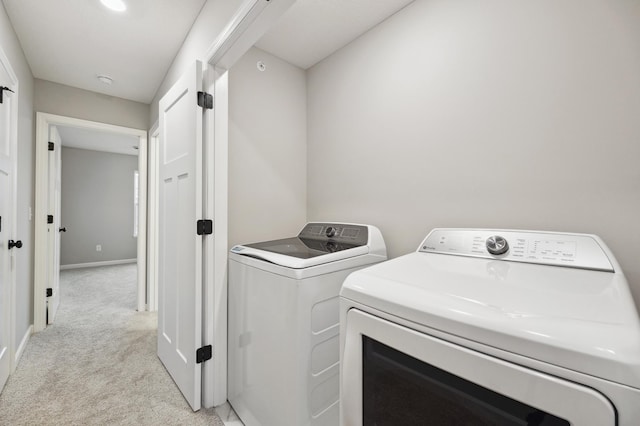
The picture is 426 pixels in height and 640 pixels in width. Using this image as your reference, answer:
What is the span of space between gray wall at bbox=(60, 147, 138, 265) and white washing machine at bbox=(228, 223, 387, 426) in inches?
216

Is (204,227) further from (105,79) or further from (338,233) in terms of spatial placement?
(105,79)

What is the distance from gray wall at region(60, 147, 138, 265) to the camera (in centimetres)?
519

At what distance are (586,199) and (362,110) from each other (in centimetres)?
125

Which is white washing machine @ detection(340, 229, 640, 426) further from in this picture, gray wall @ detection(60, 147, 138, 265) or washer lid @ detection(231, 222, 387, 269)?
gray wall @ detection(60, 147, 138, 265)

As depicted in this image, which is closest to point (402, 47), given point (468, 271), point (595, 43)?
point (595, 43)


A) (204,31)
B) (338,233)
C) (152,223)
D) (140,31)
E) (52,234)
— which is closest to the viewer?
(204,31)

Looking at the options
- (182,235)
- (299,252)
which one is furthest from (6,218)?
(299,252)

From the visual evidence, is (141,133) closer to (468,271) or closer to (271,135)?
(271,135)

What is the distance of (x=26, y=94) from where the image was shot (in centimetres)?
229

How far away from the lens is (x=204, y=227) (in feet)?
5.08

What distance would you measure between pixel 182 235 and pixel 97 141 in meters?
4.46

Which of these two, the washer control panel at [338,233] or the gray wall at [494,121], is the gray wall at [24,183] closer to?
the washer control panel at [338,233]

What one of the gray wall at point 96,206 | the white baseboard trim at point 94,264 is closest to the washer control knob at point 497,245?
the white baseboard trim at point 94,264

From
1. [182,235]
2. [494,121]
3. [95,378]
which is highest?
[494,121]
